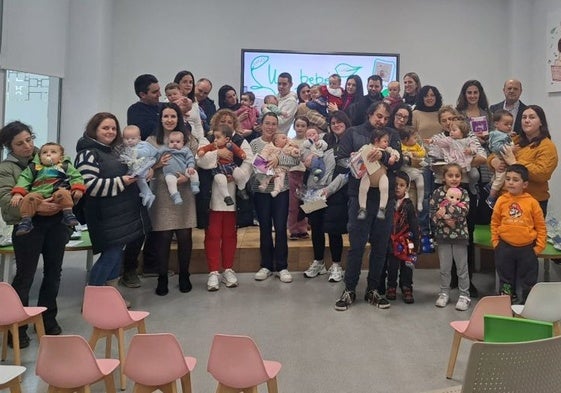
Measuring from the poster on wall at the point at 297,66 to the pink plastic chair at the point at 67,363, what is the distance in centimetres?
543

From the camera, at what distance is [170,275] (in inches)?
173

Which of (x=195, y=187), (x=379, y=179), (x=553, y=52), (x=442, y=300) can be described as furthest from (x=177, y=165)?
(x=553, y=52)

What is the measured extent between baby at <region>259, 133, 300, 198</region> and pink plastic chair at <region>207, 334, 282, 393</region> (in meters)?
2.34

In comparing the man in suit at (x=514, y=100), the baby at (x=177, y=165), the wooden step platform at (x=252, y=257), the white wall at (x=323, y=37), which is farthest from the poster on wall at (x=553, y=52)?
the baby at (x=177, y=165)

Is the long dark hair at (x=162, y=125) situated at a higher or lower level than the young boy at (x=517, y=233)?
higher

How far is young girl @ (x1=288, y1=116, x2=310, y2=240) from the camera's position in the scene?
170 inches

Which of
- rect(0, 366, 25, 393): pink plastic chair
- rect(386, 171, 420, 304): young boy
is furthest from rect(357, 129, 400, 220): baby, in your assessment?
rect(0, 366, 25, 393): pink plastic chair

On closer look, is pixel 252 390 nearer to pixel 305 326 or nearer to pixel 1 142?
pixel 305 326

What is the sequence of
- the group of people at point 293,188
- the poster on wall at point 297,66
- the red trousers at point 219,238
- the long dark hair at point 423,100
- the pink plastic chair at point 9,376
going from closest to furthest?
the pink plastic chair at point 9,376 → the group of people at point 293,188 → the red trousers at point 219,238 → the long dark hair at point 423,100 → the poster on wall at point 297,66

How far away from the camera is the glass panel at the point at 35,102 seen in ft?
16.3

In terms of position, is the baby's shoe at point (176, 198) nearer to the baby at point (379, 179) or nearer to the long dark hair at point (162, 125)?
the long dark hair at point (162, 125)

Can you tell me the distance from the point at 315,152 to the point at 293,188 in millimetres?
511

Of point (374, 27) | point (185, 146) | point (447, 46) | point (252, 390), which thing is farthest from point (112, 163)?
point (447, 46)

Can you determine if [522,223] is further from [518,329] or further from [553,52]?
[553,52]
